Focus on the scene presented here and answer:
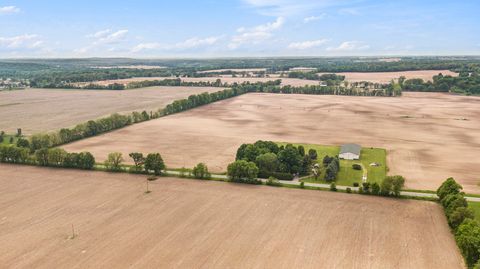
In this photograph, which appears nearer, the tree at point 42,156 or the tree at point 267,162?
the tree at point 267,162

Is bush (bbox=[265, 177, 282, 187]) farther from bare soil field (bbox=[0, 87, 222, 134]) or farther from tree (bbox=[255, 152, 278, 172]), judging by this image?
bare soil field (bbox=[0, 87, 222, 134])

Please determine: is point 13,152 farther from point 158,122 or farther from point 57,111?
point 57,111

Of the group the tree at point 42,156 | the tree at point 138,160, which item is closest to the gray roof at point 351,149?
the tree at point 138,160

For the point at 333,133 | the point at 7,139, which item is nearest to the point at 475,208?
the point at 333,133

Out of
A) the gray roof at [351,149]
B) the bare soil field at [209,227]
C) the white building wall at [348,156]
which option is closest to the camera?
the bare soil field at [209,227]

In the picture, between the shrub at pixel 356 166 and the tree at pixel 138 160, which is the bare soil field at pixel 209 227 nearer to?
the tree at pixel 138 160

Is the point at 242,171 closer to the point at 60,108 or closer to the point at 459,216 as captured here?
the point at 459,216
